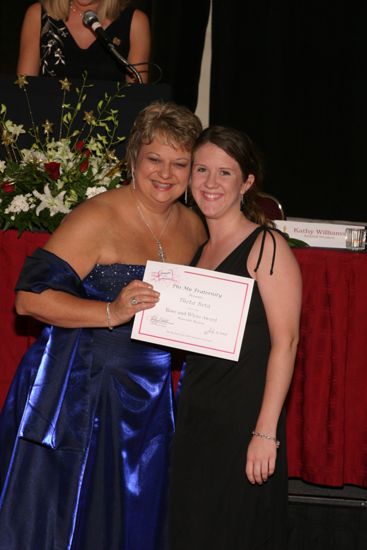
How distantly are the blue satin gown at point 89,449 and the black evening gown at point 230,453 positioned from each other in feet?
0.73

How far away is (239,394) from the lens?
2.79m

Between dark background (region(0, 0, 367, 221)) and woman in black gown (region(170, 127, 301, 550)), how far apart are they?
3533 millimetres

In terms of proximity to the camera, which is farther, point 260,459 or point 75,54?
point 75,54

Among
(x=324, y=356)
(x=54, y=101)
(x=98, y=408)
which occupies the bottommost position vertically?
(x=98, y=408)

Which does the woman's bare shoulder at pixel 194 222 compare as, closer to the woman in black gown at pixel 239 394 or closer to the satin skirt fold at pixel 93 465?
the woman in black gown at pixel 239 394

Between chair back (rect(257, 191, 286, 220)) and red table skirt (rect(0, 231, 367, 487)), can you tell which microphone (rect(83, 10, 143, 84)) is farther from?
chair back (rect(257, 191, 286, 220))

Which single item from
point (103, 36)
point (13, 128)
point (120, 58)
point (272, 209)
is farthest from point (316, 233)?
point (13, 128)

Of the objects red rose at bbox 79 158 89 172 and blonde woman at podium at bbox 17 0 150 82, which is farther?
blonde woman at podium at bbox 17 0 150 82

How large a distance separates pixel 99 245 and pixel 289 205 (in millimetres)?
3596

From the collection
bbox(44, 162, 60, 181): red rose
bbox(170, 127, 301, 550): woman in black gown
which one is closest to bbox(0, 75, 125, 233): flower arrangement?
bbox(44, 162, 60, 181): red rose

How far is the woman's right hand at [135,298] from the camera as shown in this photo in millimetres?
2783

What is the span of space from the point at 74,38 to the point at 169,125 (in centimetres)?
153

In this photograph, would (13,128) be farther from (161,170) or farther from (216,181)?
(216,181)

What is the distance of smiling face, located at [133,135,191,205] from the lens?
9.98 feet
